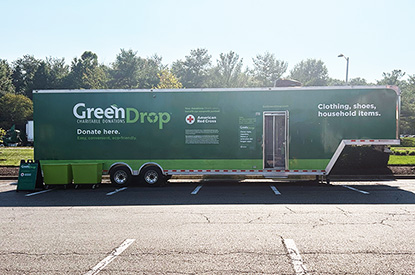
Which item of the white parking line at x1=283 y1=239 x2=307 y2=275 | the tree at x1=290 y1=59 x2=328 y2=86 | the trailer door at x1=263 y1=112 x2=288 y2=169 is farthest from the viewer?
the tree at x1=290 y1=59 x2=328 y2=86

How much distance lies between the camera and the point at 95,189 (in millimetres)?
13969

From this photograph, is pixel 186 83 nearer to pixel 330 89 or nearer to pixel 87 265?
pixel 330 89

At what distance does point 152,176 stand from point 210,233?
7.57 metres

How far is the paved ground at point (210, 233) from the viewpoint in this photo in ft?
17.2

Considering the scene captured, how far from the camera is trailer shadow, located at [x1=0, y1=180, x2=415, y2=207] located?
35.2ft

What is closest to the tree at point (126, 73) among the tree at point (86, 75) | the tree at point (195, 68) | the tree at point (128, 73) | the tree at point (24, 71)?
the tree at point (128, 73)

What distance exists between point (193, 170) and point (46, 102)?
20.0 ft

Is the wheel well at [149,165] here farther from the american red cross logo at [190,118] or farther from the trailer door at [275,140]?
the trailer door at [275,140]

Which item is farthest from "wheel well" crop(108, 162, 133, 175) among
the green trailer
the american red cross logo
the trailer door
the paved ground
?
the trailer door

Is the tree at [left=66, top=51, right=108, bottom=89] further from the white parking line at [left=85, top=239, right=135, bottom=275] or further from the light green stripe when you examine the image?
the white parking line at [left=85, top=239, right=135, bottom=275]

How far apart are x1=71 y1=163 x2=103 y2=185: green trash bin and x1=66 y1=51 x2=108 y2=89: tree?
191 feet

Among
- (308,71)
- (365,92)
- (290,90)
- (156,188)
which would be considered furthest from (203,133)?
(308,71)

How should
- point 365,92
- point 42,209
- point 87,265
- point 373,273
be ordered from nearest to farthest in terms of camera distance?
1. point 373,273
2. point 87,265
3. point 42,209
4. point 365,92

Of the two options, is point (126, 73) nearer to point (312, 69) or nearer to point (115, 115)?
point (312, 69)
